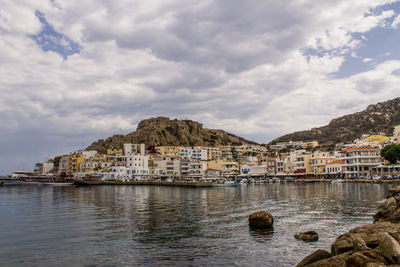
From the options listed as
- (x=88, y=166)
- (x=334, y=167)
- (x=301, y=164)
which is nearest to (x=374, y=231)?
(x=334, y=167)

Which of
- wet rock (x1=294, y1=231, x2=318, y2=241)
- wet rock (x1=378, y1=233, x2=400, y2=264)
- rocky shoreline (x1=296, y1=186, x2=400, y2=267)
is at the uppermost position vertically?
wet rock (x1=378, y1=233, x2=400, y2=264)

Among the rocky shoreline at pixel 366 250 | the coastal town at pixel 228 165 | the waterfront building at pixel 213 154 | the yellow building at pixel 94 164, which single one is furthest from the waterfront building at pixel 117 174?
the rocky shoreline at pixel 366 250

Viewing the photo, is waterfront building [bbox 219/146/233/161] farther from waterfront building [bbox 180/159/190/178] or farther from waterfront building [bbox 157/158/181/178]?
waterfront building [bbox 157/158/181/178]

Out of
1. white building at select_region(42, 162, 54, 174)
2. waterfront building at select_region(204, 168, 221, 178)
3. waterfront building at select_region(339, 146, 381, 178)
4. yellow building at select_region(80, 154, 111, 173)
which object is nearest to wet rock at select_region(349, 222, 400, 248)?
waterfront building at select_region(339, 146, 381, 178)

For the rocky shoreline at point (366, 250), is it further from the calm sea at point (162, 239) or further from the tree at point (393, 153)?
the tree at point (393, 153)

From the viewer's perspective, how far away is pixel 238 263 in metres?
14.0

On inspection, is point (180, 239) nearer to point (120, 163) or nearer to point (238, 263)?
point (238, 263)

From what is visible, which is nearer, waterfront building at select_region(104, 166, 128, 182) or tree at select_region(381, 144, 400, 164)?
tree at select_region(381, 144, 400, 164)

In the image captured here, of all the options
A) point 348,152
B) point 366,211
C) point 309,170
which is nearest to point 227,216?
point 366,211

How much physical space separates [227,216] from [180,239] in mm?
9718

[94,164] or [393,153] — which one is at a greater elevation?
[393,153]

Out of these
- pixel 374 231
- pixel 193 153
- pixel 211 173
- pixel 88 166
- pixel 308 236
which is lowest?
pixel 211 173

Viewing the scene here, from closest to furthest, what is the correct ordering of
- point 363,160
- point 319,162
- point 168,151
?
point 363,160 < point 319,162 < point 168,151

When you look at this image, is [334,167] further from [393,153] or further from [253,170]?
[253,170]
